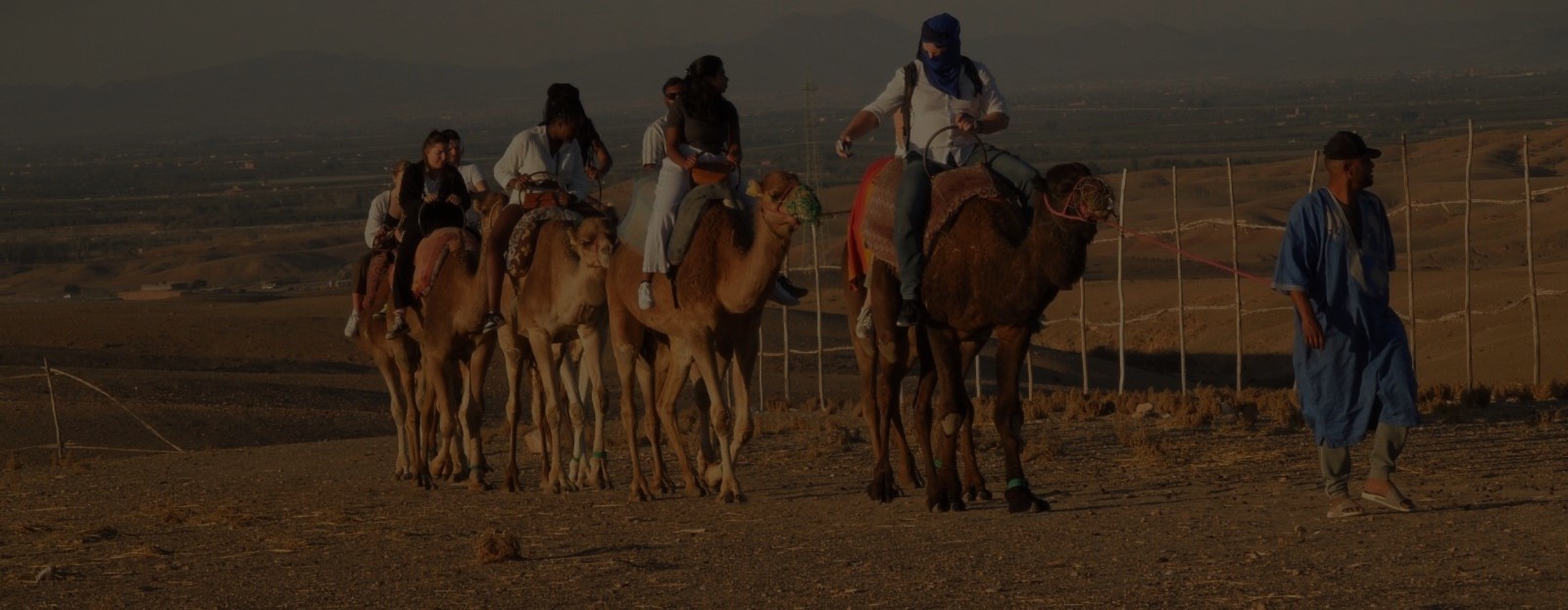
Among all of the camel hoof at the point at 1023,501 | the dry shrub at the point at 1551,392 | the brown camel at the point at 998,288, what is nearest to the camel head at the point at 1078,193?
the brown camel at the point at 998,288

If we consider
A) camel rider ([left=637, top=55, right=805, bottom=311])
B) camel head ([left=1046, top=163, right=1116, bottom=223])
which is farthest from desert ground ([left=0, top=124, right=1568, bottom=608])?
camel rider ([left=637, top=55, right=805, bottom=311])

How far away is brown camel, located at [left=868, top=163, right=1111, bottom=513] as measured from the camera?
1106 cm

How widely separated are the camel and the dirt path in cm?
40

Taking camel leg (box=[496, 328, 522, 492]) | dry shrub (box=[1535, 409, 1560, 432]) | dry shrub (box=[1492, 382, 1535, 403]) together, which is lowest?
dry shrub (box=[1492, 382, 1535, 403])

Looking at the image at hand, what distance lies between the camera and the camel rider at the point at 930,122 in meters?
11.6

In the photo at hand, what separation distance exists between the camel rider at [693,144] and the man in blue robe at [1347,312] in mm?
3387

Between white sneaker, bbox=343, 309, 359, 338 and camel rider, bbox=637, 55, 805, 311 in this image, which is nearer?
camel rider, bbox=637, 55, 805, 311

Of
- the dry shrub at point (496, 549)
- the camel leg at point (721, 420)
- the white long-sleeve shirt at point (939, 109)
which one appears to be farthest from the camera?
the camel leg at point (721, 420)

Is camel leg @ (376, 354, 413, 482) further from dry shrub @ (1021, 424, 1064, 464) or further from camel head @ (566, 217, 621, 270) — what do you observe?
dry shrub @ (1021, 424, 1064, 464)

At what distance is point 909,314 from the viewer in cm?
1155

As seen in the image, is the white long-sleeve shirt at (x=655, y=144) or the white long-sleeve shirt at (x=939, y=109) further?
the white long-sleeve shirt at (x=655, y=144)

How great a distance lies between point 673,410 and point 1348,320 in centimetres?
448

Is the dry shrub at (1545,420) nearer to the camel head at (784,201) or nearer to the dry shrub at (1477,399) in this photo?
the dry shrub at (1477,399)

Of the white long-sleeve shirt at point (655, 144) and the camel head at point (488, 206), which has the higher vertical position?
the white long-sleeve shirt at point (655, 144)
